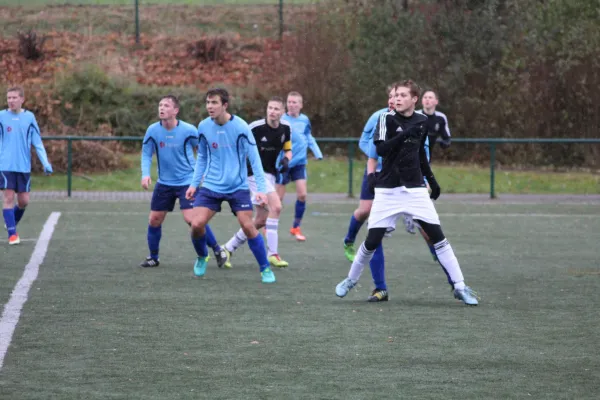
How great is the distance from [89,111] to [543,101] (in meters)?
11.6

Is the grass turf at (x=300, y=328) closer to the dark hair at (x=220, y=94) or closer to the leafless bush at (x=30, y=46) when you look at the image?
the dark hair at (x=220, y=94)

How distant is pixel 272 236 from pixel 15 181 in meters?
3.56

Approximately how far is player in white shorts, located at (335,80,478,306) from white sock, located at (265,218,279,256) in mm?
3077

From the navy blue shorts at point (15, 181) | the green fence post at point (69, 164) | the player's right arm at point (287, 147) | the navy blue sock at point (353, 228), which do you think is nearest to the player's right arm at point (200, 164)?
the navy blue sock at point (353, 228)

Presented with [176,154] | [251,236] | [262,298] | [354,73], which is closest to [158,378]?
[262,298]

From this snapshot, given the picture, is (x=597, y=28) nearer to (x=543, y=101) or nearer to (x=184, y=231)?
(x=543, y=101)

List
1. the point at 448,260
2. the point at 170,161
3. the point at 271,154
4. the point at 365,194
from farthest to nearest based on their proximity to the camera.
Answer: the point at 271,154 < the point at 170,161 < the point at 365,194 < the point at 448,260

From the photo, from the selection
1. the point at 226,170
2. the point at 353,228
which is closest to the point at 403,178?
the point at 226,170

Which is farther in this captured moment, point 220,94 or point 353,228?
point 353,228

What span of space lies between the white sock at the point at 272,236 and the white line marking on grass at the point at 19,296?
2.42 metres

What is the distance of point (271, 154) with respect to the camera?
42.1 feet

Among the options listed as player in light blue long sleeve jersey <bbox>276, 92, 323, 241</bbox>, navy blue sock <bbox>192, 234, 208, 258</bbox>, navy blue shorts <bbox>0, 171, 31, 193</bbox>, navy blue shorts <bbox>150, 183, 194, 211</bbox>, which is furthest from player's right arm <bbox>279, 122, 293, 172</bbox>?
navy blue shorts <bbox>0, 171, 31, 193</bbox>

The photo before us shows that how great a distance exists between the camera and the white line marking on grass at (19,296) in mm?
7559

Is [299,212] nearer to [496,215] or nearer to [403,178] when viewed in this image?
[496,215]
